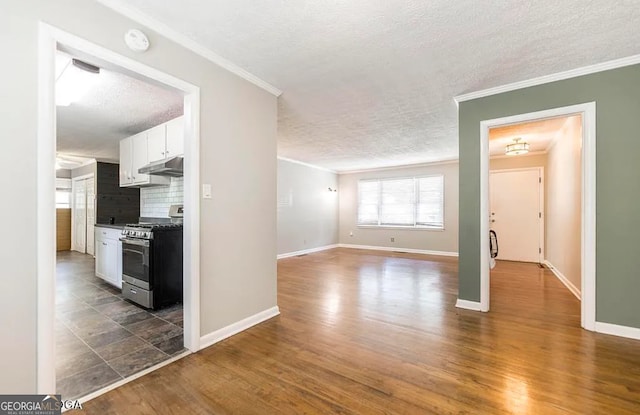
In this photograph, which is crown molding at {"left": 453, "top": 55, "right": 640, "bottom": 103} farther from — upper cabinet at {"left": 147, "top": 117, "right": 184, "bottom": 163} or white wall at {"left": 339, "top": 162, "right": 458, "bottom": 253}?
white wall at {"left": 339, "top": 162, "right": 458, "bottom": 253}

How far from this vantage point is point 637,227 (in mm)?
2537

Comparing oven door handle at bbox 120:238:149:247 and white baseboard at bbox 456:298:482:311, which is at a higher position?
oven door handle at bbox 120:238:149:247

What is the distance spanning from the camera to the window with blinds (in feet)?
24.9

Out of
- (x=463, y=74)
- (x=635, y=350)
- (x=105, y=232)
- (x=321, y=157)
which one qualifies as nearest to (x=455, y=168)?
(x=321, y=157)

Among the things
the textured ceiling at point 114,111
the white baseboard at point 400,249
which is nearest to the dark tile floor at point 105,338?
the textured ceiling at point 114,111

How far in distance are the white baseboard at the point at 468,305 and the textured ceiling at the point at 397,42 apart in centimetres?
254

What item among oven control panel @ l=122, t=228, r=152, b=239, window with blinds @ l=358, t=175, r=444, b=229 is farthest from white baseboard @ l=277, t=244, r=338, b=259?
oven control panel @ l=122, t=228, r=152, b=239

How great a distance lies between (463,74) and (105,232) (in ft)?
17.4

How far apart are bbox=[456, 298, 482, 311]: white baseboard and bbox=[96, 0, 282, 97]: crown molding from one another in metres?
3.44

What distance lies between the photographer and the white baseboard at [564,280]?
3718 millimetres

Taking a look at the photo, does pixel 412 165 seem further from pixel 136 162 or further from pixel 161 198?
pixel 136 162

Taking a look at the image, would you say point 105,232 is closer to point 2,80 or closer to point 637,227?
point 2,80

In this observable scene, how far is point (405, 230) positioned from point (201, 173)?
6.81m

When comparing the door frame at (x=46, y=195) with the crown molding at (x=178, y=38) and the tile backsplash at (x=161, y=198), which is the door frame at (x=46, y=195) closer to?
the crown molding at (x=178, y=38)
